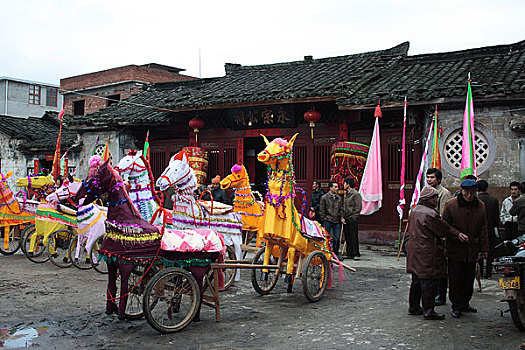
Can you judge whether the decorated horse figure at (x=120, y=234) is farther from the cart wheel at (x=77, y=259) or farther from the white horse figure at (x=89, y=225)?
the cart wheel at (x=77, y=259)

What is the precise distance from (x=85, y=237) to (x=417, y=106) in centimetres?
770

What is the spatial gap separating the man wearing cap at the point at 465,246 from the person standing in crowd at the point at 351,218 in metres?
4.90

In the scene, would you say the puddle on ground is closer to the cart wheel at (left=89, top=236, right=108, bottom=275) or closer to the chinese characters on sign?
the cart wheel at (left=89, top=236, right=108, bottom=275)

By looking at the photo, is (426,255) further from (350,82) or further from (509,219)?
(350,82)

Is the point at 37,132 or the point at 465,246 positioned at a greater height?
the point at 37,132

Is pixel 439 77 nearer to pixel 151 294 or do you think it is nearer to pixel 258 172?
pixel 258 172

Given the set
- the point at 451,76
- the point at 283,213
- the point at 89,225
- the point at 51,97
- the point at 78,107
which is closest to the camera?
the point at 283,213

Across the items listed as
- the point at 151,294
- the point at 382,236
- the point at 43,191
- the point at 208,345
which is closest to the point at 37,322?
Answer: the point at 151,294

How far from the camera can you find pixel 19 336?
17.9ft

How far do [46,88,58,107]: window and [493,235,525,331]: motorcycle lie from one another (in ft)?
116

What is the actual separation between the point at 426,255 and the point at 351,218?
5.38 m

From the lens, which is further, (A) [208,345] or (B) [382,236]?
(B) [382,236]

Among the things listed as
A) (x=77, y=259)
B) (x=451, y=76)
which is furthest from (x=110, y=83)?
(x=451, y=76)

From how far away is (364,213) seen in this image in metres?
12.2
